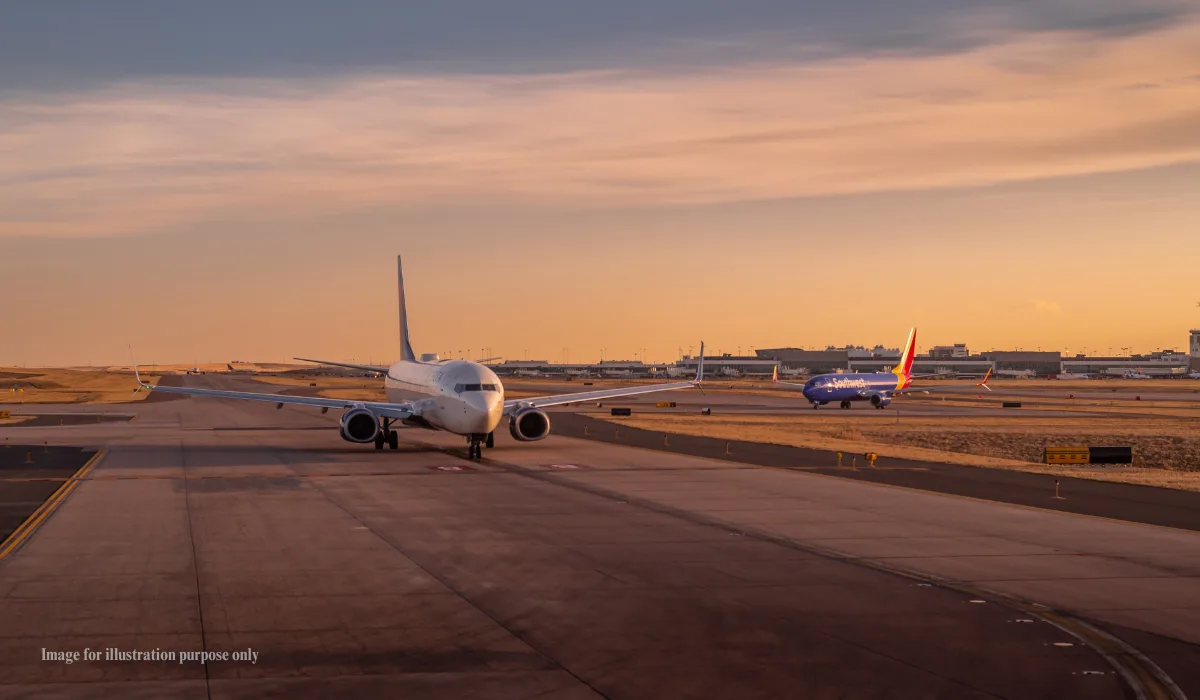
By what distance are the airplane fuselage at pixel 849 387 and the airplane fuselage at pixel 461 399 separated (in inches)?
2265

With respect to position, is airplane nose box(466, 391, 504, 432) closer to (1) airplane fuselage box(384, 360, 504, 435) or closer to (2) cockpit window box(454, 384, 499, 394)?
(1) airplane fuselage box(384, 360, 504, 435)

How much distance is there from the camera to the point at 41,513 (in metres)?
29.8

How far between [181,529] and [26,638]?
11.5 m

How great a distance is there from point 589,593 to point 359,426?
32.4 metres

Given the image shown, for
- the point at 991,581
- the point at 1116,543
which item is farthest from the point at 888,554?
the point at 1116,543

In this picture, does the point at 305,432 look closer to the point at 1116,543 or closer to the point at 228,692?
the point at 1116,543

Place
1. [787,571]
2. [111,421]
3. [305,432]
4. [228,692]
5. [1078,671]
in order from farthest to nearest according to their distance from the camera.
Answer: [111,421]
[305,432]
[787,571]
[1078,671]
[228,692]

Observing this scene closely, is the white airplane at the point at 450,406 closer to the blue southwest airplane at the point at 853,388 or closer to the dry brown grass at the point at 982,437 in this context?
the dry brown grass at the point at 982,437

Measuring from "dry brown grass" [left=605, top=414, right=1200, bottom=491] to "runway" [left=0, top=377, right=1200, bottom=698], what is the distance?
1358 cm

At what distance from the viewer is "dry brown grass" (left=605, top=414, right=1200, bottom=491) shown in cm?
4669

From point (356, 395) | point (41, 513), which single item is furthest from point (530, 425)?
point (356, 395)

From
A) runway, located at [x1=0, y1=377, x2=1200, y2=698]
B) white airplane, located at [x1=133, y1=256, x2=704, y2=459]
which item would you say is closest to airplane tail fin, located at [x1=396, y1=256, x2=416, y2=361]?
Result: white airplane, located at [x1=133, y1=256, x2=704, y2=459]

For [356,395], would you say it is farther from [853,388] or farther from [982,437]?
[982,437]

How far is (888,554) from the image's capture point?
944 inches
